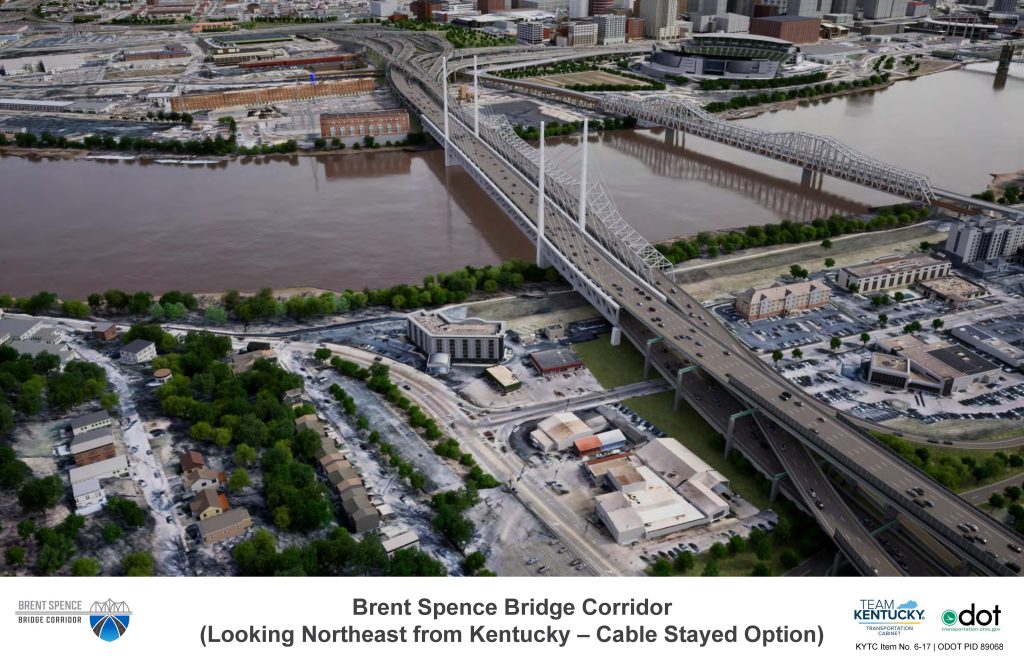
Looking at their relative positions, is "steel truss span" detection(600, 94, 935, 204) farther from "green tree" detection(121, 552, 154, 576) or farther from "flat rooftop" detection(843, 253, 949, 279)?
"green tree" detection(121, 552, 154, 576)

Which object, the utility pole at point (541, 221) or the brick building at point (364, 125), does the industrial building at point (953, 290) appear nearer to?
the utility pole at point (541, 221)

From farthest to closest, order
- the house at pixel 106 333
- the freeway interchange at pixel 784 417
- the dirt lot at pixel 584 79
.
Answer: the dirt lot at pixel 584 79
the house at pixel 106 333
the freeway interchange at pixel 784 417

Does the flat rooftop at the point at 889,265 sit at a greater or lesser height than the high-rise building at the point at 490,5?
lesser

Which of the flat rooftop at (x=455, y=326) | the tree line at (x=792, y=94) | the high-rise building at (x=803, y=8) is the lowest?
the flat rooftop at (x=455, y=326)

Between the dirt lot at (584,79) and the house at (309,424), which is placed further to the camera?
the dirt lot at (584,79)

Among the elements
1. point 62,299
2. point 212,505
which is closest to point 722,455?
point 212,505

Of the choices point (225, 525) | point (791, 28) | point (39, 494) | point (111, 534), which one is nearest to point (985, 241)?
point (225, 525)

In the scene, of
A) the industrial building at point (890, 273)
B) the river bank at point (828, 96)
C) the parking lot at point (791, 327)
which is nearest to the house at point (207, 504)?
the parking lot at point (791, 327)

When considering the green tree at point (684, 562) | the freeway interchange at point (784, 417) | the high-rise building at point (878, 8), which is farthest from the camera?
the high-rise building at point (878, 8)
